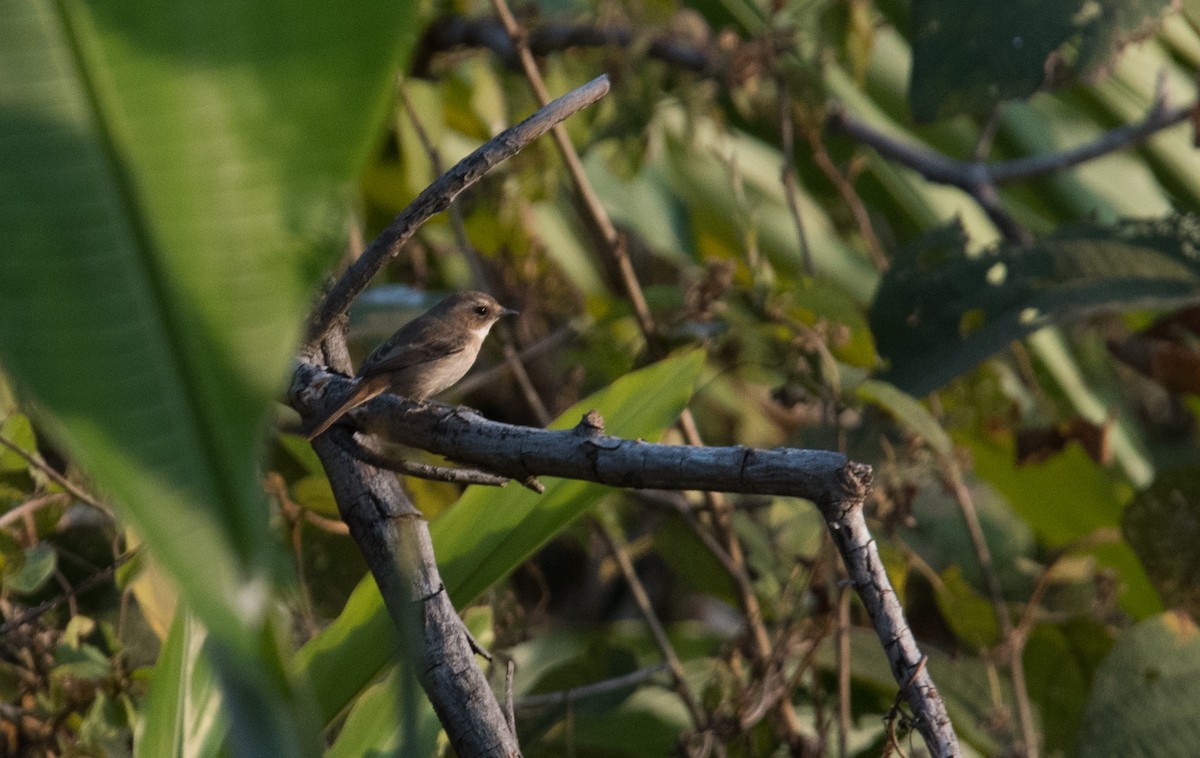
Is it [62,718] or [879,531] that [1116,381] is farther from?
[62,718]

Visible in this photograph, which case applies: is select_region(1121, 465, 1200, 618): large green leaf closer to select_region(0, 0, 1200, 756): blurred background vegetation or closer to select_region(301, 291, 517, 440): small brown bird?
select_region(0, 0, 1200, 756): blurred background vegetation

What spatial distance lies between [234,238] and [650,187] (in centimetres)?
426

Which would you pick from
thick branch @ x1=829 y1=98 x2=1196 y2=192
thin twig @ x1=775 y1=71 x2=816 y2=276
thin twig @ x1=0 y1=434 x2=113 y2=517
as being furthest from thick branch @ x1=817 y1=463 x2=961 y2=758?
thick branch @ x1=829 y1=98 x2=1196 y2=192

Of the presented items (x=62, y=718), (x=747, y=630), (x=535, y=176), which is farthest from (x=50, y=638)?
(x=535, y=176)

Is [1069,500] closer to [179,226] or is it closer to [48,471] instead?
[48,471]

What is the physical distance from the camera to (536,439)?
1.32 metres

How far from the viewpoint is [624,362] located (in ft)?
10.5

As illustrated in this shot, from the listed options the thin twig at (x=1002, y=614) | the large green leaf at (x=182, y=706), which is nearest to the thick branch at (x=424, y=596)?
the large green leaf at (x=182, y=706)

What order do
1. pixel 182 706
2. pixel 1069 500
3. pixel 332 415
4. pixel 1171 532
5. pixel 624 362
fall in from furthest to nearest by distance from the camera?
pixel 1069 500 < pixel 624 362 < pixel 1171 532 < pixel 182 706 < pixel 332 415

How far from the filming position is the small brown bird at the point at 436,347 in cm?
301

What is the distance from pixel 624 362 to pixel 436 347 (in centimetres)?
49

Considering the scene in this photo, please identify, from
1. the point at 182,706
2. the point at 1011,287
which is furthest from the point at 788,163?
the point at 182,706

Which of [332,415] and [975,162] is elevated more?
[975,162]

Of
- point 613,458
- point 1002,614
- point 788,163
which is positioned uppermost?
point 788,163
